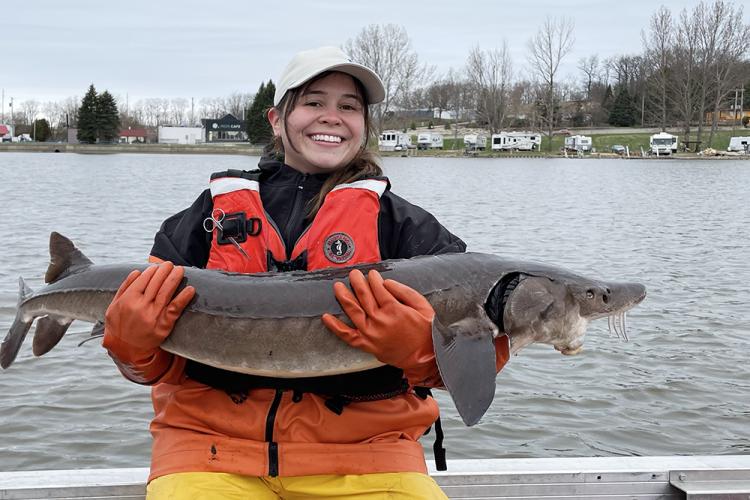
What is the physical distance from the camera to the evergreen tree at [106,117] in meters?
92.4

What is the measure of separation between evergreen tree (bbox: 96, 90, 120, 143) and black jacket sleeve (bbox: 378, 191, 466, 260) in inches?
3723

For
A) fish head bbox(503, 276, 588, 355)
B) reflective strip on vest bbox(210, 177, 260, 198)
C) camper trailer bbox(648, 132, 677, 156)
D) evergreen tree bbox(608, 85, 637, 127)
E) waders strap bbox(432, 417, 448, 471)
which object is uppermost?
evergreen tree bbox(608, 85, 637, 127)

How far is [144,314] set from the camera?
3025mm

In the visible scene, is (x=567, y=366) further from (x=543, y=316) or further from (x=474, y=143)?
(x=474, y=143)

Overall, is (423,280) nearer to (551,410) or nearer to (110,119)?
(551,410)

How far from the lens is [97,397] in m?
7.63

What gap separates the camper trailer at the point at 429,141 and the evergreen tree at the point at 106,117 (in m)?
35.5

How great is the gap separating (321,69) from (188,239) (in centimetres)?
97

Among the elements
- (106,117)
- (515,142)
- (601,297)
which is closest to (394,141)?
(515,142)

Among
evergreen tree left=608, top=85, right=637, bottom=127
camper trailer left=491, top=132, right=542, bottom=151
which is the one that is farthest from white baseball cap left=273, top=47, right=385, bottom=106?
evergreen tree left=608, top=85, right=637, bottom=127

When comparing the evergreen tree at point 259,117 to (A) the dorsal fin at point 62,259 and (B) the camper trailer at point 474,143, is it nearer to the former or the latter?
(B) the camper trailer at point 474,143

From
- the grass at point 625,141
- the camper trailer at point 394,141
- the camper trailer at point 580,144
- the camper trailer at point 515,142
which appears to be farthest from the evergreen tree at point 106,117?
the camper trailer at point 580,144

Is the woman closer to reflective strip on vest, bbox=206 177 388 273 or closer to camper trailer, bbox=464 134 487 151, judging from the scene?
reflective strip on vest, bbox=206 177 388 273

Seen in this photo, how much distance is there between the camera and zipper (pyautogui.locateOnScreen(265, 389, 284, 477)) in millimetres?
3068
